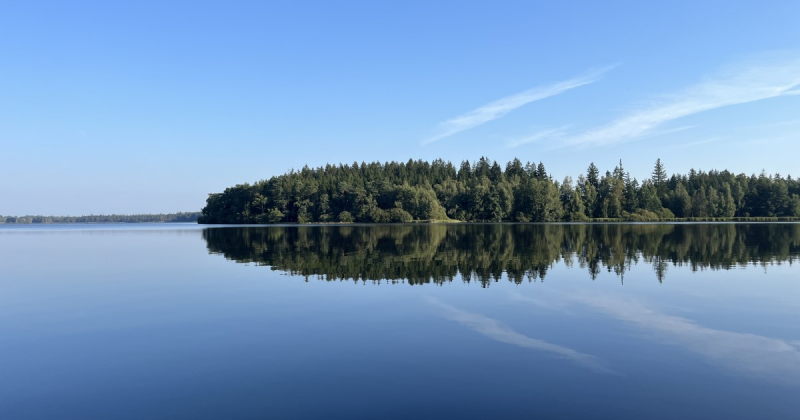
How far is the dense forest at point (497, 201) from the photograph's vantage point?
547 ft

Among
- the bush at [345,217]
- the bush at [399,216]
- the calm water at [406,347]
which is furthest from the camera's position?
the bush at [345,217]

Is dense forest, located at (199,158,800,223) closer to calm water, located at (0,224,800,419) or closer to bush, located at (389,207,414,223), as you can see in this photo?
bush, located at (389,207,414,223)

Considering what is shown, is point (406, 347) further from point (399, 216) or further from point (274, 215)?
point (274, 215)

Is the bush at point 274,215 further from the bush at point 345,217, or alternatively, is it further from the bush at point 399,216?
the bush at point 399,216

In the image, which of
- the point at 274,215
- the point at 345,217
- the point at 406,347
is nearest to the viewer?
the point at 406,347

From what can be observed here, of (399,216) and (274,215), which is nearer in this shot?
(399,216)

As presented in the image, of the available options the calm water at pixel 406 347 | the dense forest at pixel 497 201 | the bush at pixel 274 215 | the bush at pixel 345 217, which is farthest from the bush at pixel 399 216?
the calm water at pixel 406 347

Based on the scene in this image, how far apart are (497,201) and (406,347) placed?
158 m

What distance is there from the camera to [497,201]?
16662cm

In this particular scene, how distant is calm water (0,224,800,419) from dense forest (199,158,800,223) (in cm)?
14020

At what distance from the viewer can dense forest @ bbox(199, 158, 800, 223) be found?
166750 mm

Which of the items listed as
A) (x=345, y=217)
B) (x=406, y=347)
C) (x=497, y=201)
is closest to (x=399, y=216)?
(x=345, y=217)

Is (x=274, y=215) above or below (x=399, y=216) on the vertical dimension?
above

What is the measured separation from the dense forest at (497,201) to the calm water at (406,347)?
14020 centimetres
